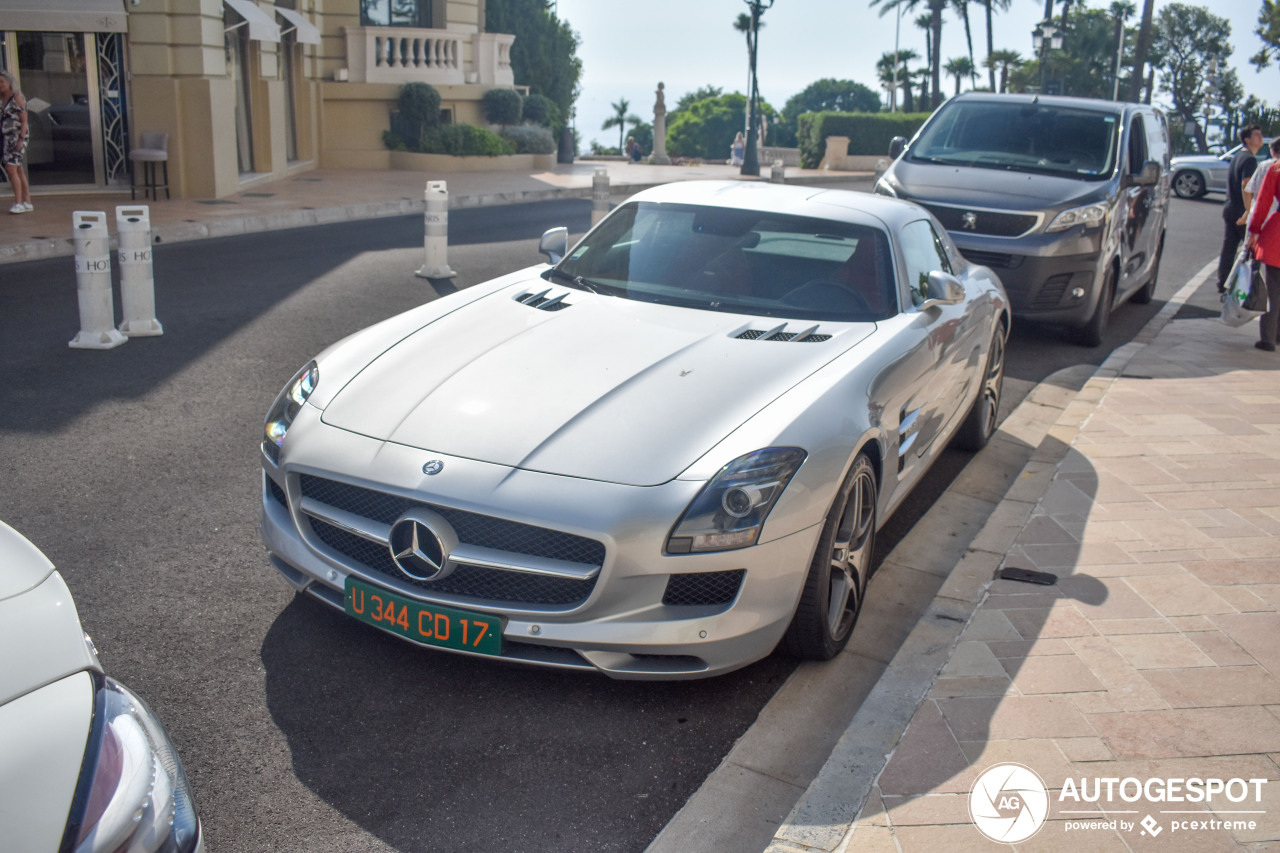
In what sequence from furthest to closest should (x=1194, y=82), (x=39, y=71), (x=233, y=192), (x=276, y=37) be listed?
(x=1194, y=82) → (x=276, y=37) → (x=233, y=192) → (x=39, y=71)

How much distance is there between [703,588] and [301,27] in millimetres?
21281

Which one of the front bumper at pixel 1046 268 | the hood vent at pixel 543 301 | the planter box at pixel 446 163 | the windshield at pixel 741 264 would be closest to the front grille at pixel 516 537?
the hood vent at pixel 543 301

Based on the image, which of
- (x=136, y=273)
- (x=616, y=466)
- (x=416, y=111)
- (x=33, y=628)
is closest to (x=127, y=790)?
(x=33, y=628)

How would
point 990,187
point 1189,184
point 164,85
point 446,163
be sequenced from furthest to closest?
point 1189,184 → point 446,163 → point 164,85 → point 990,187

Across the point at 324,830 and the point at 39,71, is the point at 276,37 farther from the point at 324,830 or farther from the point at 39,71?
the point at 324,830

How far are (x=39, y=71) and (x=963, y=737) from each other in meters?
17.2

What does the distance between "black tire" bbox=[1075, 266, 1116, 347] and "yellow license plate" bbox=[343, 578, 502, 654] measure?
24.6 ft

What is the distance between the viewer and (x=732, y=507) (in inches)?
136

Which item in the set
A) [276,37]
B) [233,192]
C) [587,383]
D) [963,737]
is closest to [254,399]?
[587,383]

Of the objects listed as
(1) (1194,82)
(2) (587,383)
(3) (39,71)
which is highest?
(1) (1194,82)

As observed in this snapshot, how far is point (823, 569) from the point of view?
3.79 metres

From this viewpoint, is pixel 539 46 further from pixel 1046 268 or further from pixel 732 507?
pixel 732 507

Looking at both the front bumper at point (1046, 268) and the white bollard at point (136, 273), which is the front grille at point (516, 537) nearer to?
the white bollard at point (136, 273)

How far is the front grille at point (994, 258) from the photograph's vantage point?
29.8 ft
